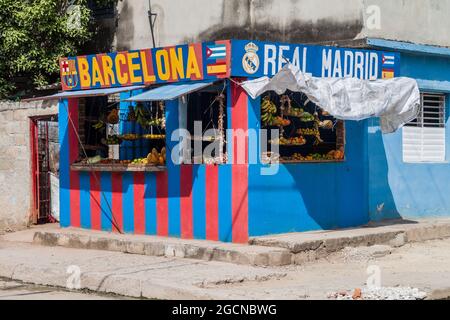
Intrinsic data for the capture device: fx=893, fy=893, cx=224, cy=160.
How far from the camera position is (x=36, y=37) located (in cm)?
1731

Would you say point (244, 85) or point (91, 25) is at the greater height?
point (91, 25)

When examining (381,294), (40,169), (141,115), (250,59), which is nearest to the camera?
(381,294)

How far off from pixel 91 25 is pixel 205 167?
6670 millimetres

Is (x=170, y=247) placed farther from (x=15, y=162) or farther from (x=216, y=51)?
(x=15, y=162)

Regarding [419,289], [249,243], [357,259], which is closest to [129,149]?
[249,243]

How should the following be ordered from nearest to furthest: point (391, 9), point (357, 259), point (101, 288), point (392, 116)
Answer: point (101, 288) → point (357, 259) → point (392, 116) → point (391, 9)

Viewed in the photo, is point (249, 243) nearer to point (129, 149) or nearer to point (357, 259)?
point (357, 259)

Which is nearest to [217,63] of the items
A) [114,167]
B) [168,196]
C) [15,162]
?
[168,196]

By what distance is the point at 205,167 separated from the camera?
12352 mm

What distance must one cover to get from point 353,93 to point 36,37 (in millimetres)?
7714

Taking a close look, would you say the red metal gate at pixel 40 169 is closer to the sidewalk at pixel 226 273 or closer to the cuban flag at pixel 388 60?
the sidewalk at pixel 226 273

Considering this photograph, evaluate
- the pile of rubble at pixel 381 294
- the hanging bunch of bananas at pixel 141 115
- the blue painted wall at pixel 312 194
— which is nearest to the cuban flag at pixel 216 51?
the blue painted wall at pixel 312 194

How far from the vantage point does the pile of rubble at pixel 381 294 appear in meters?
8.69

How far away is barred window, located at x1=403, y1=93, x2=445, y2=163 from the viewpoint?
15094 millimetres
